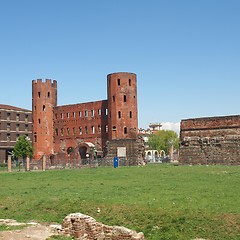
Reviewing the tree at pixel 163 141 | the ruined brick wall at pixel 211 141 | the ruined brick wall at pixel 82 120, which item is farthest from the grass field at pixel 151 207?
the tree at pixel 163 141

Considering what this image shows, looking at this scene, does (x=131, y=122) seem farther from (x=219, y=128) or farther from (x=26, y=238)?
(x=26, y=238)

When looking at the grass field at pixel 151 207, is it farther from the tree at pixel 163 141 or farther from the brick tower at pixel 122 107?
the tree at pixel 163 141

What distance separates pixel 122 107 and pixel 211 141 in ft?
55.2

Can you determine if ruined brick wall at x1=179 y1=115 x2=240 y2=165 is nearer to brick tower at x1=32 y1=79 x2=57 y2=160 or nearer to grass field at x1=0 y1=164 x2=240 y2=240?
grass field at x1=0 y1=164 x2=240 y2=240

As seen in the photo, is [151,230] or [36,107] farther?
[36,107]

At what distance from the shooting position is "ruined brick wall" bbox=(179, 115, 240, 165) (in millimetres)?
44219

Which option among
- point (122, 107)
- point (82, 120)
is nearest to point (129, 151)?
point (122, 107)

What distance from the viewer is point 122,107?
194ft

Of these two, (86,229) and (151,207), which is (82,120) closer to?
(151,207)

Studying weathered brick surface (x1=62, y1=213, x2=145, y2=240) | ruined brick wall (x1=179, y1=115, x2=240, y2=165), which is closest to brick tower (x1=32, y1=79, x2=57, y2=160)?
ruined brick wall (x1=179, y1=115, x2=240, y2=165)

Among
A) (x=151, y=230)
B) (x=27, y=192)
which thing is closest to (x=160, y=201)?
(x=151, y=230)

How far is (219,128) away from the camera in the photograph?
1805 inches

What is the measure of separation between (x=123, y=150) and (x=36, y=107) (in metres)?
18.8

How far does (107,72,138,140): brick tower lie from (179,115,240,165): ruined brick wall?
12306 mm
